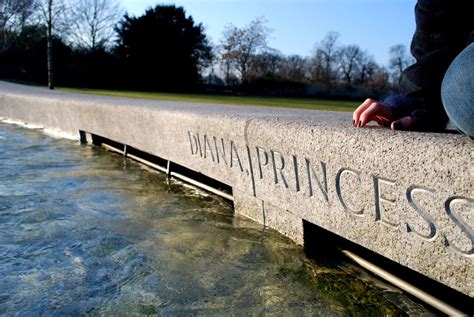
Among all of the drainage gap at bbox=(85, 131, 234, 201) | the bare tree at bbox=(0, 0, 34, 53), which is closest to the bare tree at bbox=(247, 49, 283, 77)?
the bare tree at bbox=(0, 0, 34, 53)

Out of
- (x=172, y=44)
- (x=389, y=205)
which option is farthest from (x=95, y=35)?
(x=389, y=205)

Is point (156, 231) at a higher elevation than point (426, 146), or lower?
lower

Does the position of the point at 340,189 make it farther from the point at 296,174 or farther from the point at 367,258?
the point at 367,258

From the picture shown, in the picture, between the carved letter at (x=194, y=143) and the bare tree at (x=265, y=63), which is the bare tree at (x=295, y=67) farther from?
the carved letter at (x=194, y=143)

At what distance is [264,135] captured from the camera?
9.30 feet

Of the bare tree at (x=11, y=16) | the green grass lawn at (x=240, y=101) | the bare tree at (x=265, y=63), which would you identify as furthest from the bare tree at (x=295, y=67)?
the green grass lawn at (x=240, y=101)

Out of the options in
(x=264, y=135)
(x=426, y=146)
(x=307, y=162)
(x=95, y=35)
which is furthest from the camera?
(x=95, y=35)

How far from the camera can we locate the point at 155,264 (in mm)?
2420

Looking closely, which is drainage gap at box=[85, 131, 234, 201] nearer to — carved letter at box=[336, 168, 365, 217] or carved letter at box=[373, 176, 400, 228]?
carved letter at box=[336, 168, 365, 217]

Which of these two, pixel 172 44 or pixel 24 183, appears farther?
pixel 172 44

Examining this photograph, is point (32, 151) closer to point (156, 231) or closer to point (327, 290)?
point (156, 231)

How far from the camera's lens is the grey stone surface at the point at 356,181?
1.66m

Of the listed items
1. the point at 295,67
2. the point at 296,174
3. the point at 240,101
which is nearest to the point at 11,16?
the point at 240,101

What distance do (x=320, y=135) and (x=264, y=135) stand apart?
1.92 ft
